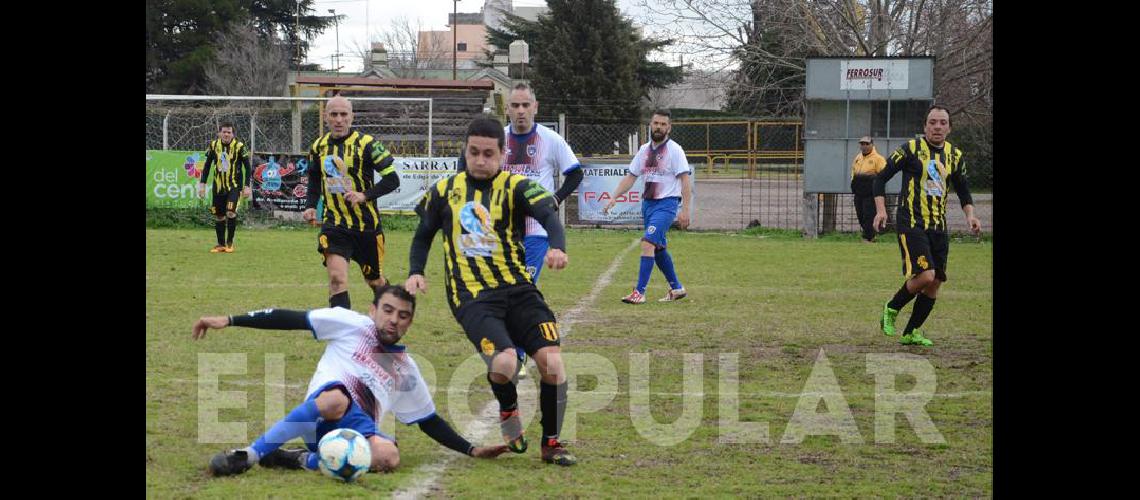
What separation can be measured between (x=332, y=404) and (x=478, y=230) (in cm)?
118

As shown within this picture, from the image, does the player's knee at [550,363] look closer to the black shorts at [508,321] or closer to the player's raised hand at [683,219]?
the black shorts at [508,321]

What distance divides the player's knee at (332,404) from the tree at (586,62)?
46.0m

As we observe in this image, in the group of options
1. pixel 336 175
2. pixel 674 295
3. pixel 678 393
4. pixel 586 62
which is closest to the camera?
pixel 678 393

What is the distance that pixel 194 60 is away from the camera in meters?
55.4

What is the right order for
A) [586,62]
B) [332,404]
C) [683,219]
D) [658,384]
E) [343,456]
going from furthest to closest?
1. [586,62]
2. [683,219]
3. [658,384]
4. [332,404]
5. [343,456]

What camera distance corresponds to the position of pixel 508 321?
6.32 meters

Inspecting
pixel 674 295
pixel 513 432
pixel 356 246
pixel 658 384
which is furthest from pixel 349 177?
pixel 513 432

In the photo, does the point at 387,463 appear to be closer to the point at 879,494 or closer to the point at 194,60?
the point at 879,494

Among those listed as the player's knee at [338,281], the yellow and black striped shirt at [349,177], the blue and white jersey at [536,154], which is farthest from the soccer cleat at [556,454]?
the yellow and black striped shirt at [349,177]

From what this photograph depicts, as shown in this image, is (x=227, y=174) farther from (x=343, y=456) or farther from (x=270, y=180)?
(x=343, y=456)

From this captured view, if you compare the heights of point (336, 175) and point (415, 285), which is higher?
point (336, 175)

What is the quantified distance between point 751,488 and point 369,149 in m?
5.64

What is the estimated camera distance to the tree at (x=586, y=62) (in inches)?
2076

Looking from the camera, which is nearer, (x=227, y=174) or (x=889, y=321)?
(x=889, y=321)
